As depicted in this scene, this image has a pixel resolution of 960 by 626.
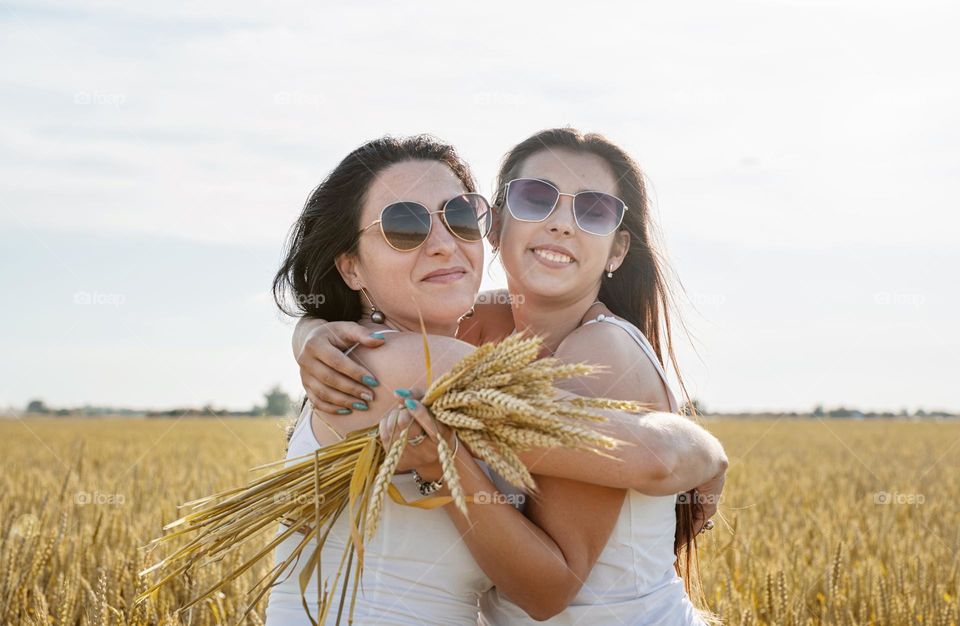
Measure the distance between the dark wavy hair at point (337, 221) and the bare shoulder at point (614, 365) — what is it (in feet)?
2.31

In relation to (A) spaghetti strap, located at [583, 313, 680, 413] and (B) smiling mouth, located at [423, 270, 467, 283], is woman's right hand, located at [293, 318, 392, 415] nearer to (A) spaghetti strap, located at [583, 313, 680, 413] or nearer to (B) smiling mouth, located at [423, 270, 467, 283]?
(B) smiling mouth, located at [423, 270, 467, 283]

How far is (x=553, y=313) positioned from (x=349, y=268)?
2.53ft

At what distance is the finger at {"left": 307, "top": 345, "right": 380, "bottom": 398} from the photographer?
2334mm

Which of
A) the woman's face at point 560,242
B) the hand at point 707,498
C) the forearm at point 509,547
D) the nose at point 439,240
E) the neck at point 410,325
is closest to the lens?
the forearm at point 509,547

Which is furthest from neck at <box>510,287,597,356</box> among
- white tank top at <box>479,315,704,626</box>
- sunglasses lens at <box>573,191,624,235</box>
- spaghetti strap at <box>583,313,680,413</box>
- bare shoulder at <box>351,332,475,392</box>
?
bare shoulder at <box>351,332,475,392</box>

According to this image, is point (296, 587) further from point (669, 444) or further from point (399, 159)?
point (399, 159)

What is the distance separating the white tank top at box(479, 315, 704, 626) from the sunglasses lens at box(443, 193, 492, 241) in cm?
62

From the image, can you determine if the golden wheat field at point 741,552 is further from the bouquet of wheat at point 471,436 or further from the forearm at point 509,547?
the forearm at point 509,547

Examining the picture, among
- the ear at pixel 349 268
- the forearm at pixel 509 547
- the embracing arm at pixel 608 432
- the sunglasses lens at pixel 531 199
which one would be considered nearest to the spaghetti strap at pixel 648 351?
the embracing arm at pixel 608 432

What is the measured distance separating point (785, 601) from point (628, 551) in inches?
57.2

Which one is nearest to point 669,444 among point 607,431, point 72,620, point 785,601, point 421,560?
point 607,431

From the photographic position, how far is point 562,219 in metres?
3.12

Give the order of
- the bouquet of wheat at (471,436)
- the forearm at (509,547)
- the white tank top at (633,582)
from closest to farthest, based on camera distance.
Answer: the bouquet of wheat at (471,436) < the forearm at (509,547) < the white tank top at (633,582)

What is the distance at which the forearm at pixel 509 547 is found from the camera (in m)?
2.29
